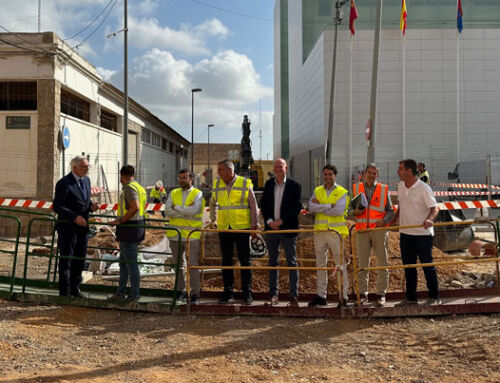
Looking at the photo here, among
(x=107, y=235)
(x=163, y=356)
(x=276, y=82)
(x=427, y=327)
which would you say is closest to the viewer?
(x=163, y=356)

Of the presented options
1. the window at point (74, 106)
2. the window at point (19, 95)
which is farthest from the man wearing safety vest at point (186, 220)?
the window at point (74, 106)

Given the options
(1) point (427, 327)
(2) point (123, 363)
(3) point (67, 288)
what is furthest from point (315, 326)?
(3) point (67, 288)

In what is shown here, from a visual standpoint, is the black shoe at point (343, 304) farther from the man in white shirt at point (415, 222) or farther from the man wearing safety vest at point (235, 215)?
the man wearing safety vest at point (235, 215)

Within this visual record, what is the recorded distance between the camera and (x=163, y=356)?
4746 millimetres

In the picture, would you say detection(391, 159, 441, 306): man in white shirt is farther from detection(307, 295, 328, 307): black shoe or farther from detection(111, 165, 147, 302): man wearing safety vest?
detection(111, 165, 147, 302): man wearing safety vest

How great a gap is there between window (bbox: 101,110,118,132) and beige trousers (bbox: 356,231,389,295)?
1955 centimetres

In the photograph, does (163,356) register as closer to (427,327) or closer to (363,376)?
(363,376)

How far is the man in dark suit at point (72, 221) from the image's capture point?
20.7 ft

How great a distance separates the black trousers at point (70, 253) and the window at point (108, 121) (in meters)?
18.0

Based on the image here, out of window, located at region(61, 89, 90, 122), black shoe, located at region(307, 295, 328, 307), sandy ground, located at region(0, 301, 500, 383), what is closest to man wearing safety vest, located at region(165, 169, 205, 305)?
sandy ground, located at region(0, 301, 500, 383)

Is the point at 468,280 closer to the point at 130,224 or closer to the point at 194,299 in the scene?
the point at 194,299

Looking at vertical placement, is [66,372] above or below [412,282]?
below

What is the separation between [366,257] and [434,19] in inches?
1014

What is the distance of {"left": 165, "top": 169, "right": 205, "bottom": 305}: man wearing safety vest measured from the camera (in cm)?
630
